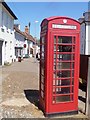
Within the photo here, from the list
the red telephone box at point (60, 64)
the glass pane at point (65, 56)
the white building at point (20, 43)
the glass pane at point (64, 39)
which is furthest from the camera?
the white building at point (20, 43)

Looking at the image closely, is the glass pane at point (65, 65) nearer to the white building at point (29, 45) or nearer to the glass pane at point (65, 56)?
the glass pane at point (65, 56)

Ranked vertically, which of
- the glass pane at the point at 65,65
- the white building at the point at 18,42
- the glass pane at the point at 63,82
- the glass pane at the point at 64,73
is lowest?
the glass pane at the point at 63,82

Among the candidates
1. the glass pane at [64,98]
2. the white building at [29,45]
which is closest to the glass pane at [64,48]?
the glass pane at [64,98]

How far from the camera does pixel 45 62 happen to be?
260 inches

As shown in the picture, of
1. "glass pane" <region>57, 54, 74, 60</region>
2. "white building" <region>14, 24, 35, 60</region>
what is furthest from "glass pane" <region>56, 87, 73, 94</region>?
"white building" <region>14, 24, 35, 60</region>

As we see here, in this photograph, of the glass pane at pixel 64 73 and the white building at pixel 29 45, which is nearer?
the glass pane at pixel 64 73

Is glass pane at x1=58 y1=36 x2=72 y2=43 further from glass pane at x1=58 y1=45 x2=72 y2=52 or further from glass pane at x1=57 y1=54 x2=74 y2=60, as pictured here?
glass pane at x1=57 y1=54 x2=74 y2=60

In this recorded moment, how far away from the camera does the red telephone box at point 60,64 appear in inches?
254

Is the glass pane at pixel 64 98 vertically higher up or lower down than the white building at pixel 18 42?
lower down

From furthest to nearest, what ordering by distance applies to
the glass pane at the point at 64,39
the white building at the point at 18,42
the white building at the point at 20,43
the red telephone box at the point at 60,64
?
1. the white building at the point at 20,43
2. the white building at the point at 18,42
3. the glass pane at the point at 64,39
4. the red telephone box at the point at 60,64

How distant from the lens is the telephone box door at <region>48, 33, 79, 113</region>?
21.5ft

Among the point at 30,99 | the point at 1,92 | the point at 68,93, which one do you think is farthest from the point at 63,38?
the point at 1,92

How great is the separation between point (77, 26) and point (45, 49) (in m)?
1.06

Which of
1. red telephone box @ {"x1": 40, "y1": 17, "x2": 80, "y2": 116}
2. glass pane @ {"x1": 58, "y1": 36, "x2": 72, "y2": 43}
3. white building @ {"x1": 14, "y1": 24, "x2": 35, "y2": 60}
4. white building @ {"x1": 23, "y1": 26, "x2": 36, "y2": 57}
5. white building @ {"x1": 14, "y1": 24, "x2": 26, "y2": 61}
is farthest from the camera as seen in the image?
white building @ {"x1": 23, "y1": 26, "x2": 36, "y2": 57}
